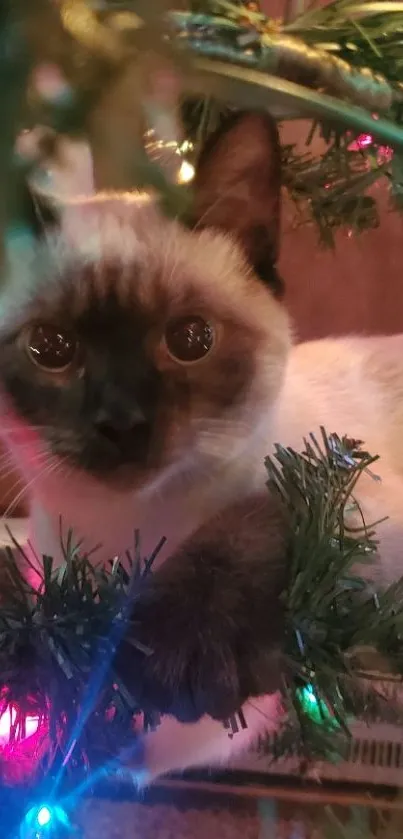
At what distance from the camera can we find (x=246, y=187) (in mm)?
807

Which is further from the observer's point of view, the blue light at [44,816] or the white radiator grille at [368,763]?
the white radiator grille at [368,763]

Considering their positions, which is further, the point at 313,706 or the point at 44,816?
the point at 44,816

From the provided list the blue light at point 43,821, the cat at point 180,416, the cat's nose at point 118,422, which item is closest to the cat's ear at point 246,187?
the cat at point 180,416

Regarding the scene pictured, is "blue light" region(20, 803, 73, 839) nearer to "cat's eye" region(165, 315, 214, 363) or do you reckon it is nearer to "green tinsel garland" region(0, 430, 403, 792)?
"green tinsel garland" region(0, 430, 403, 792)

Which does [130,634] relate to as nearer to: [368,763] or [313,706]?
[313,706]

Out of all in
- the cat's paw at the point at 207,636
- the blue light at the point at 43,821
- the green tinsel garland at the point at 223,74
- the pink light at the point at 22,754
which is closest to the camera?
the green tinsel garland at the point at 223,74

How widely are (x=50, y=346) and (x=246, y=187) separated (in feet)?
0.89

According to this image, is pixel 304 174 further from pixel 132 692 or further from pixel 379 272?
pixel 379 272

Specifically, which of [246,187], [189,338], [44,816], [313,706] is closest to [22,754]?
[44,816]

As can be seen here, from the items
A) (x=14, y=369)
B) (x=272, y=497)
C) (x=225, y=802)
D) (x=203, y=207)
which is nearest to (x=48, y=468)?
(x=14, y=369)

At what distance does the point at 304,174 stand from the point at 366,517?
1.41 ft

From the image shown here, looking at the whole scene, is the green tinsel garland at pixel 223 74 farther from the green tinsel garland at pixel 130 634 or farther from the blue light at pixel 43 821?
the blue light at pixel 43 821

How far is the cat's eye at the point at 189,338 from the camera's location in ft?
2.42

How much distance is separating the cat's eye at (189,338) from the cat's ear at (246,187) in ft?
0.37
